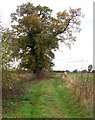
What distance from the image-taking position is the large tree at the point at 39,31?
2936 centimetres

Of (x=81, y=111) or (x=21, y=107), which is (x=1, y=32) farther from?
(x=81, y=111)

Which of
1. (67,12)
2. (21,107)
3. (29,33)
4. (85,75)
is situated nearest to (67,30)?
(67,12)

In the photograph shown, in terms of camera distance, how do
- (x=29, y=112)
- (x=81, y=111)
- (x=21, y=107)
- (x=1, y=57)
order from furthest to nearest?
(x=21, y=107), (x=29, y=112), (x=81, y=111), (x=1, y=57)

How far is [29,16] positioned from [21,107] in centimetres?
2104

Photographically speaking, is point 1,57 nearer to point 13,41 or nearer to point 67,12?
point 13,41

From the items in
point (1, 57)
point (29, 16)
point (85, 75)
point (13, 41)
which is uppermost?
point (29, 16)

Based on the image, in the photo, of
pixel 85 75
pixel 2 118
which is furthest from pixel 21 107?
pixel 85 75

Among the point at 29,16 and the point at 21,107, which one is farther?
the point at 29,16

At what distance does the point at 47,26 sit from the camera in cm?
3053

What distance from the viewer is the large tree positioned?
29.4 metres

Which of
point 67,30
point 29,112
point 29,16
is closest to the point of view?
point 29,112

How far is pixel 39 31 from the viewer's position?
31.3 meters

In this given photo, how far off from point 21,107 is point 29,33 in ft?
73.3

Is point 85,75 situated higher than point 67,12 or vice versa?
point 67,12
